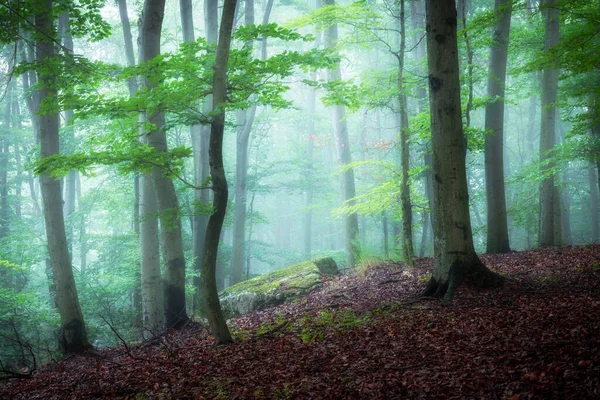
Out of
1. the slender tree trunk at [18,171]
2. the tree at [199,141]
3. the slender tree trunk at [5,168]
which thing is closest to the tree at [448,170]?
the tree at [199,141]

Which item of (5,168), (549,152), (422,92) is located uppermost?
(422,92)

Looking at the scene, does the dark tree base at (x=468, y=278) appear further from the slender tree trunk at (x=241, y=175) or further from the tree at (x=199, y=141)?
the slender tree trunk at (x=241, y=175)

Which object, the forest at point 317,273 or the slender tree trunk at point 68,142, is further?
the slender tree trunk at point 68,142

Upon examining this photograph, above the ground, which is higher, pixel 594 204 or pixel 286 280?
pixel 594 204

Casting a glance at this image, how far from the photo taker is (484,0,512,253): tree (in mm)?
11477

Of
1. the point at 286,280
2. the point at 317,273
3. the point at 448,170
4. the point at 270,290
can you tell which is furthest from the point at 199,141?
the point at 448,170

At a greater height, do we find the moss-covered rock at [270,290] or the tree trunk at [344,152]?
the tree trunk at [344,152]

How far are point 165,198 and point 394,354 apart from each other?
6055mm

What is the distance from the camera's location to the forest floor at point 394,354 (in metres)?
3.58

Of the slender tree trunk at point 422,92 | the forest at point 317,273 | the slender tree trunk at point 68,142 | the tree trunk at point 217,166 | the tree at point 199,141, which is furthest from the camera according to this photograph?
the slender tree trunk at point 68,142

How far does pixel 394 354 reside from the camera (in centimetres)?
460

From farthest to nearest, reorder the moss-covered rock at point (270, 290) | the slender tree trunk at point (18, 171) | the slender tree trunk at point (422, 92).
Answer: the slender tree trunk at point (18, 171) → the slender tree trunk at point (422, 92) → the moss-covered rock at point (270, 290)

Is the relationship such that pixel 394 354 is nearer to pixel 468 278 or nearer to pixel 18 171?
pixel 468 278

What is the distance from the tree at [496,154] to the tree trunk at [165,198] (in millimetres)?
7874
